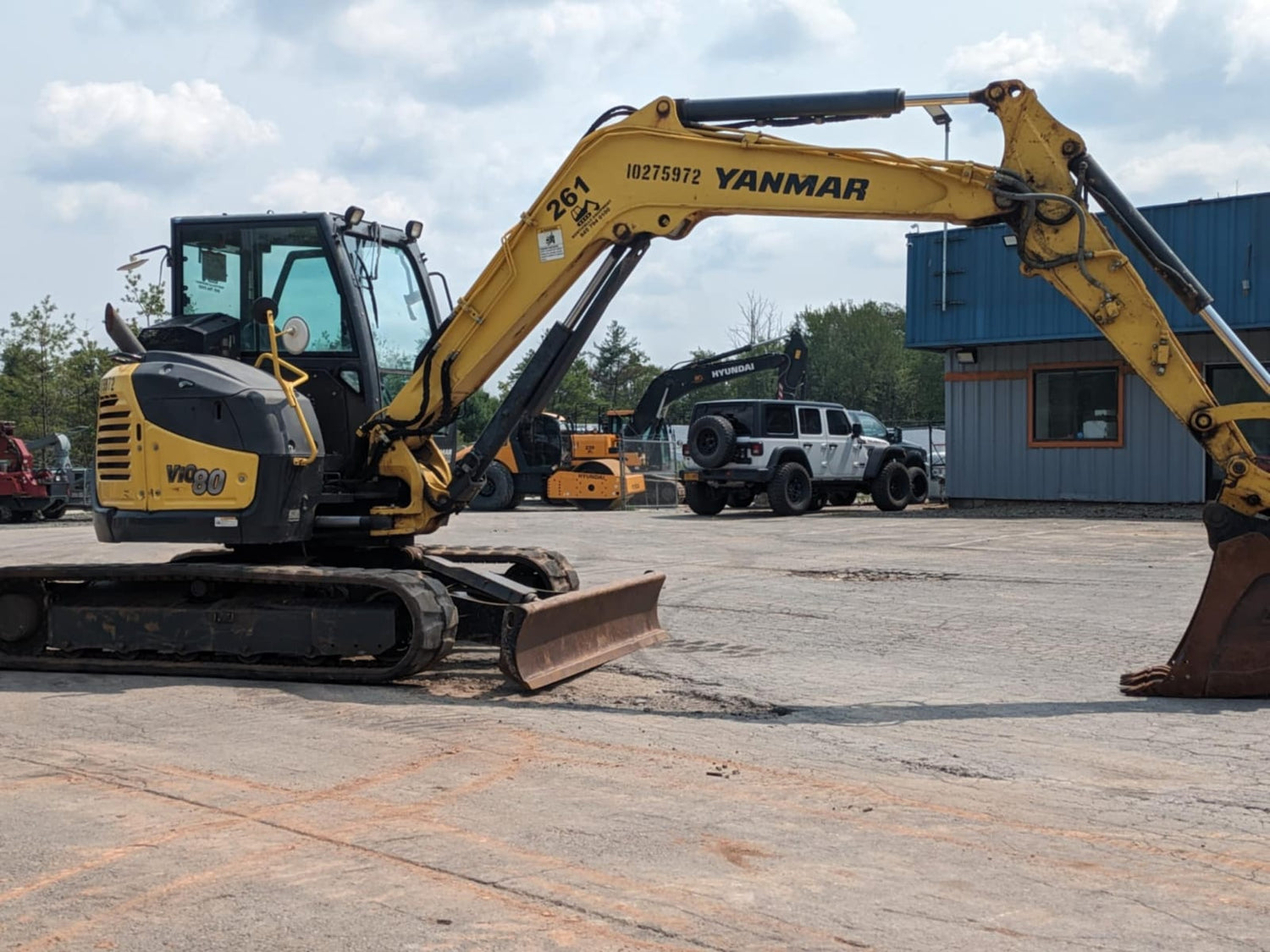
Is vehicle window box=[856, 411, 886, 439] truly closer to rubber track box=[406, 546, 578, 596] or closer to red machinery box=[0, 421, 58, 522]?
red machinery box=[0, 421, 58, 522]

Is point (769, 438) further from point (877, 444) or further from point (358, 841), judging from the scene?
point (358, 841)

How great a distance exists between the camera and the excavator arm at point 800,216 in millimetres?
7875

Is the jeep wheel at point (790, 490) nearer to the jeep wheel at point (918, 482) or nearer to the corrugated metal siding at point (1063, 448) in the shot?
the jeep wheel at point (918, 482)

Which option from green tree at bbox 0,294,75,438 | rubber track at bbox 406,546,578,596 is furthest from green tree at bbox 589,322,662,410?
rubber track at bbox 406,546,578,596

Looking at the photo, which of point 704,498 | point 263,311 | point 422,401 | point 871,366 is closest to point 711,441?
point 704,498

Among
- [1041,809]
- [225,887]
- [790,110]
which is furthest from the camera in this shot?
[790,110]

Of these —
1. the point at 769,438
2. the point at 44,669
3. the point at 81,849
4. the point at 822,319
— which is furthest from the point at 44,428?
the point at 822,319

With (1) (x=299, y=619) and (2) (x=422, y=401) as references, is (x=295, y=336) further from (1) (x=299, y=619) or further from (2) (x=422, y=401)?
(1) (x=299, y=619)

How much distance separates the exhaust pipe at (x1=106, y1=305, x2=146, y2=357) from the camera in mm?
8734

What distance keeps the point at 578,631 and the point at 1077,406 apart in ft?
64.6

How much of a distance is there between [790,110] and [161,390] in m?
4.29

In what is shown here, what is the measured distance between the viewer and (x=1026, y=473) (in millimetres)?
26656

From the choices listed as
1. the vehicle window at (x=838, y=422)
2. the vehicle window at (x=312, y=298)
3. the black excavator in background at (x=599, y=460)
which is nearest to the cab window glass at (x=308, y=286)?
the vehicle window at (x=312, y=298)

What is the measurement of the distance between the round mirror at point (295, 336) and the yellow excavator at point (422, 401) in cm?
2
